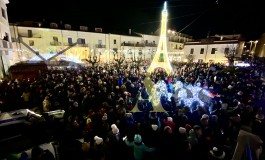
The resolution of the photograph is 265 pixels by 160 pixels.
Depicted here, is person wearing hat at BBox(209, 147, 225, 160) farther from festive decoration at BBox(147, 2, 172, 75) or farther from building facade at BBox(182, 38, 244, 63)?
building facade at BBox(182, 38, 244, 63)

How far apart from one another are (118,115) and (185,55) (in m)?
39.6

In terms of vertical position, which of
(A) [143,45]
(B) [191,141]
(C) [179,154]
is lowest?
(C) [179,154]

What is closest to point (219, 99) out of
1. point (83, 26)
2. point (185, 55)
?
point (83, 26)

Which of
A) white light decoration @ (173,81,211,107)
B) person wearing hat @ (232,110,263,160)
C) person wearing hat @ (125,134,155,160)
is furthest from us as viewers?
white light decoration @ (173,81,211,107)

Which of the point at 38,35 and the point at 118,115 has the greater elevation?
the point at 38,35

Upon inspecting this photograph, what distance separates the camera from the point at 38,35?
29.2m

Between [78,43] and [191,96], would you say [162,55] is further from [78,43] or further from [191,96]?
[78,43]

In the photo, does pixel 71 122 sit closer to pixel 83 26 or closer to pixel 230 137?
pixel 230 137

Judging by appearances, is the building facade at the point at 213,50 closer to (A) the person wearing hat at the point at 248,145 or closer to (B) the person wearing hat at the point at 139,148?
(B) the person wearing hat at the point at 139,148

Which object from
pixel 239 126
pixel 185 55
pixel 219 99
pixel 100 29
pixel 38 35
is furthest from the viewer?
pixel 185 55

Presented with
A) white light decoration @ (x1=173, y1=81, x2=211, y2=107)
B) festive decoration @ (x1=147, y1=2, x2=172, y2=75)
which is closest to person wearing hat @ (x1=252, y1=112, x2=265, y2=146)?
white light decoration @ (x1=173, y1=81, x2=211, y2=107)

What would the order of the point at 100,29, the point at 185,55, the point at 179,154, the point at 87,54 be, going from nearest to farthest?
the point at 179,154 < the point at 87,54 < the point at 100,29 < the point at 185,55

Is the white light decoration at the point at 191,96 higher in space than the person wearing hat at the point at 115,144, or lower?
higher

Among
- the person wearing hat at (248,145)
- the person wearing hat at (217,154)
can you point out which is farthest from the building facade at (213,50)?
the person wearing hat at (248,145)
